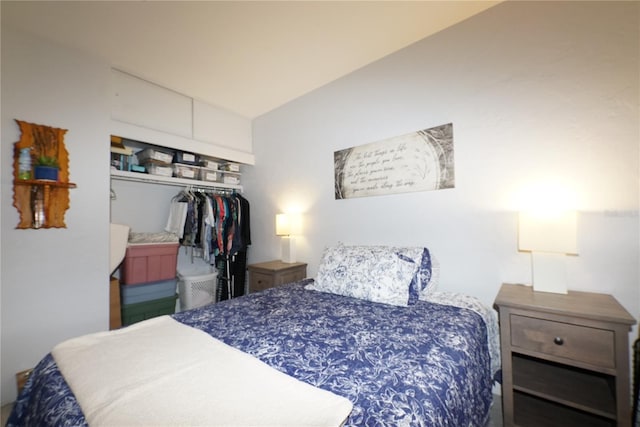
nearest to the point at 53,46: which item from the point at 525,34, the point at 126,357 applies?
the point at 126,357

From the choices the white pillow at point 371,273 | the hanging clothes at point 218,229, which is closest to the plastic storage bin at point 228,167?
the hanging clothes at point 218,229

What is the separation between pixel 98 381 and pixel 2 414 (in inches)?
67.8

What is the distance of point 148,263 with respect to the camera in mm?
2441

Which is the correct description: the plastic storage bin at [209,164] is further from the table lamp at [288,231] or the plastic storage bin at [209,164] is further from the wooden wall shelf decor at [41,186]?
the wooden wall shelf decor at [41,186]

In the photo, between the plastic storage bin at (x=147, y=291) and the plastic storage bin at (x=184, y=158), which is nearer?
the plastic storage bin at (x=147, y=291)

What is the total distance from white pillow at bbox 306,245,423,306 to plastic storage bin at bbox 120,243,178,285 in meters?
1.62

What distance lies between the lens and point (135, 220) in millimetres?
2742

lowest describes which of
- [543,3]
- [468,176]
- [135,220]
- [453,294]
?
[453,294]

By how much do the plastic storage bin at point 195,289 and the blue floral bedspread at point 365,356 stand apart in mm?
1479

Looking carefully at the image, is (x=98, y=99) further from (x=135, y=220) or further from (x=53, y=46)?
(x=135, y=220)

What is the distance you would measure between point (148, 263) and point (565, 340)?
3.14 meters

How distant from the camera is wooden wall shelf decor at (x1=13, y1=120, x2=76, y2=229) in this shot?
1.73 meters

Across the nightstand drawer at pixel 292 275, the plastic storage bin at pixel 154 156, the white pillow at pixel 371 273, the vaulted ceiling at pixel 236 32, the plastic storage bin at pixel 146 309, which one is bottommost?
the plastic storage bin at pixel 146 309

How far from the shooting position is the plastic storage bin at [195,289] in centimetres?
276
